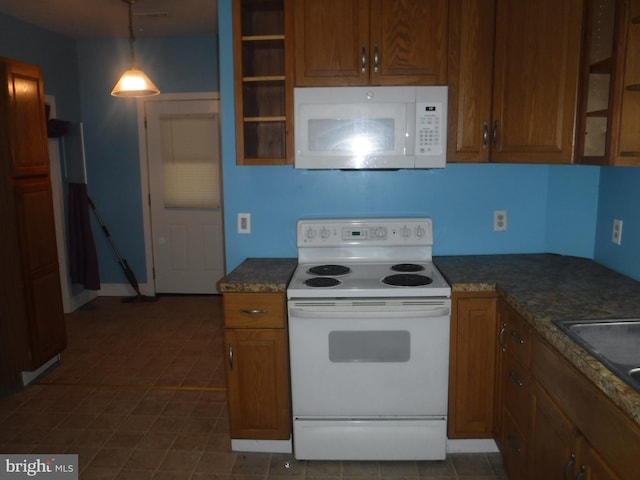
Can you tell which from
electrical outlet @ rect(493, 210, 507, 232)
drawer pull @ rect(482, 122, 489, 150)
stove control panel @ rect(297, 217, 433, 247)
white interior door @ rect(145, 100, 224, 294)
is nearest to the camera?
drawer pull @ rect(482, 122, 489, 150)

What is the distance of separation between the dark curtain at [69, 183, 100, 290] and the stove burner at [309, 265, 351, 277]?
9.90ft

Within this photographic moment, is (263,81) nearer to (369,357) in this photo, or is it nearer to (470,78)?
(470,78)

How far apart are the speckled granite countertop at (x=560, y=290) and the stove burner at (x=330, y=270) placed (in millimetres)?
494

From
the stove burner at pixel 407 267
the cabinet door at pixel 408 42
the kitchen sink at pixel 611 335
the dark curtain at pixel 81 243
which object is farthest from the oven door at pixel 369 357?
the dark curtain at pixel 81 243

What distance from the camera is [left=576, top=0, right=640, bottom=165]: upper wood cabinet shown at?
5.74 ft

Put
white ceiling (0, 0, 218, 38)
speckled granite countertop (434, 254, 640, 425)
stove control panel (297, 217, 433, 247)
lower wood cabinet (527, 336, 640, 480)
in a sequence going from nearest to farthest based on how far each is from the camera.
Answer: lower wood cabinet (527, 336, 640, 480) < speckled granite countertop (434, 254, 640, 425) < stove control panel (297, 217, 433, 247) < white ceiling (0, 0, 218, 38)

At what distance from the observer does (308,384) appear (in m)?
2.30

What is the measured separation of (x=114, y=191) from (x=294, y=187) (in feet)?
9.65

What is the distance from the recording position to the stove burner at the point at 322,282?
231 cm

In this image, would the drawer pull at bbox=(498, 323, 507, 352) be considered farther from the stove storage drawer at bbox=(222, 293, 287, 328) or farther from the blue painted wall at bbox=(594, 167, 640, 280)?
the stove storage drawer at bbox=(222, 293, 287, 328)

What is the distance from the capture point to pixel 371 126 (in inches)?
93.7

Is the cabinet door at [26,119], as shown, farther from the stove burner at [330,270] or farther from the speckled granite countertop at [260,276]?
the stove burner at [330,270]

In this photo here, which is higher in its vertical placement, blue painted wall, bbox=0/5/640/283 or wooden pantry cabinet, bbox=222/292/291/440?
blue painted wall, bbox=0/5/640/283

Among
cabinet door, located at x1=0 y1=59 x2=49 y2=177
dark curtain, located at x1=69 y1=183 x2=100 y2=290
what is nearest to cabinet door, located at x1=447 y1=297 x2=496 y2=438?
cabinet door, located at x1=0 y1=59 x2=49 y2=177
